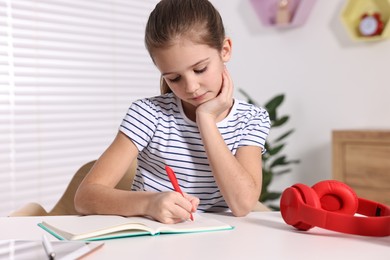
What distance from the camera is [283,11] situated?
378 centimetres

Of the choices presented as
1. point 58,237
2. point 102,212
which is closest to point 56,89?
point 102,212

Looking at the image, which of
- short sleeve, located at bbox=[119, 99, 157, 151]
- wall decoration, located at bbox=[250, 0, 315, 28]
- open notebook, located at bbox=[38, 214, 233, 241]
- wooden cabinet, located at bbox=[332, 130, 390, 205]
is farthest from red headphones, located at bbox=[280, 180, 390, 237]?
wall decoration, located at bbox=[250, 0, 315, 28]

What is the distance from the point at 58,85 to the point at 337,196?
95.3 inches

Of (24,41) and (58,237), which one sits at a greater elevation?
(24,41)

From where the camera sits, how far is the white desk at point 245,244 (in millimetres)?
902

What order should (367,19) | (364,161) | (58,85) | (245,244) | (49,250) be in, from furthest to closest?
(367,19)
(58,85)
(364,161)
(245,244)
(49,250)

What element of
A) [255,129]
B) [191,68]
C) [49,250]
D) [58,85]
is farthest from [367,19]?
[49,250]

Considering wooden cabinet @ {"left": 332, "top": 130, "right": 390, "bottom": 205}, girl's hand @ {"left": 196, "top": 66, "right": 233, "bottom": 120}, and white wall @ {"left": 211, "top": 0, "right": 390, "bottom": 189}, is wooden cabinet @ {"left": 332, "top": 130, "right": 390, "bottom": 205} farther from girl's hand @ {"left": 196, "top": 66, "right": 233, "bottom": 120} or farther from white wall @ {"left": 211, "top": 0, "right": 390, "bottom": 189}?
girl's hand @ {"left": 196, "top": 66, "right": 233, "bottom": 120}

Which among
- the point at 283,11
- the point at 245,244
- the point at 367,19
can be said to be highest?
the point at 283,11

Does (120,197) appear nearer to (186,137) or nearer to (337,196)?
(186,137)

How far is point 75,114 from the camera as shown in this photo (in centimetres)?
337

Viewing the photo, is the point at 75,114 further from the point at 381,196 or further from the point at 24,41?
the point at 381,196

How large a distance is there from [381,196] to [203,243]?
225 centimetres

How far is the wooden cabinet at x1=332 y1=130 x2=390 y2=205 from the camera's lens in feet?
Answer: 9.78
